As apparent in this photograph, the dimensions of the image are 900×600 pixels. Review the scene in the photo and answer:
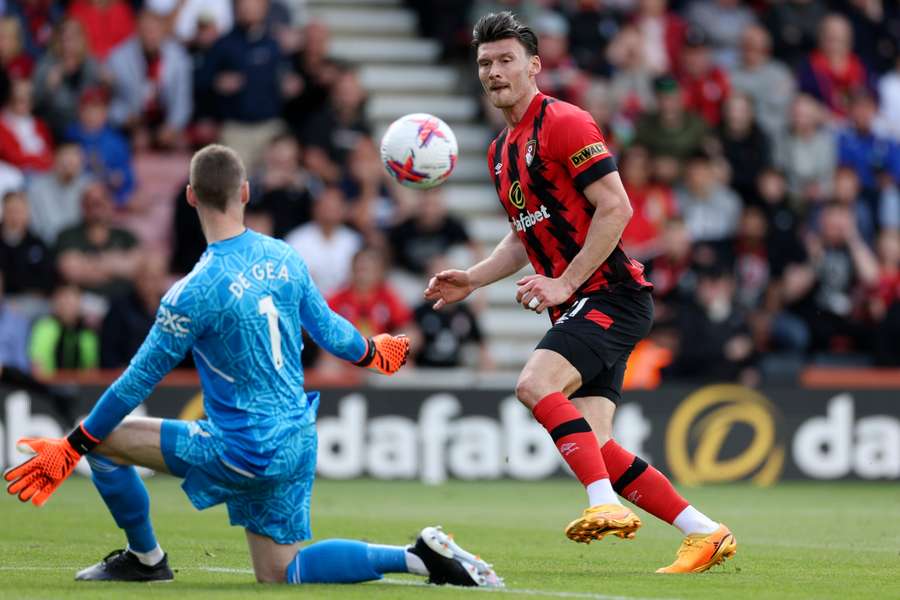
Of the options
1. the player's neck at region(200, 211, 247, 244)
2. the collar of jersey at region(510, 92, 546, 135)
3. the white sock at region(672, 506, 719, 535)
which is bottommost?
the white sock at region(672, 506, 719, 535)

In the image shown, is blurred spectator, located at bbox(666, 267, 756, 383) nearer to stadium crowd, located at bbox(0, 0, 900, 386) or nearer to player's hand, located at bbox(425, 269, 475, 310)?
stadium crowd, located at bbox(0, 0, 900, 386)

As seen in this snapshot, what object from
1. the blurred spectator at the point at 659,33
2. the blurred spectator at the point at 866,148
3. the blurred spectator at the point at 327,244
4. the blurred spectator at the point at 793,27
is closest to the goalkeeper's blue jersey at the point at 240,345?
the blurred spectator at the point at 327,244

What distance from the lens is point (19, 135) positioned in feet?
53.9

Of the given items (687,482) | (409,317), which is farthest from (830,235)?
(409,317)

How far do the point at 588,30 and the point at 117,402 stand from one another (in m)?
14.0

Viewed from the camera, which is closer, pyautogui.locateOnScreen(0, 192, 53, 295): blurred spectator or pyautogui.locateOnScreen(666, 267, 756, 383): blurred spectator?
pyautogui.locateOnScreen(0, 192, 53, 295): blurred spectator

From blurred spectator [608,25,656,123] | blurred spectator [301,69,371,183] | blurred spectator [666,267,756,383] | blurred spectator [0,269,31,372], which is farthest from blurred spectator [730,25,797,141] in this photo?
blurred spectator [0,269,31,372]

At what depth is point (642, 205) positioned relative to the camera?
58.1 feet

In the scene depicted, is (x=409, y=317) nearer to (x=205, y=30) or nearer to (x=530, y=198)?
(x=205, y=30)

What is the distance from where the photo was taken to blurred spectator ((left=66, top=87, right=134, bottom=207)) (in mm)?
16562

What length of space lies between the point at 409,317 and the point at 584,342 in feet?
27.6

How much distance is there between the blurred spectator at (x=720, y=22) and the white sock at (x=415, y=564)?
15227 mm

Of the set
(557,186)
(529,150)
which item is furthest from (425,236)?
(557,186)

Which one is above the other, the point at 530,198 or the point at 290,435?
the point at 530,198
